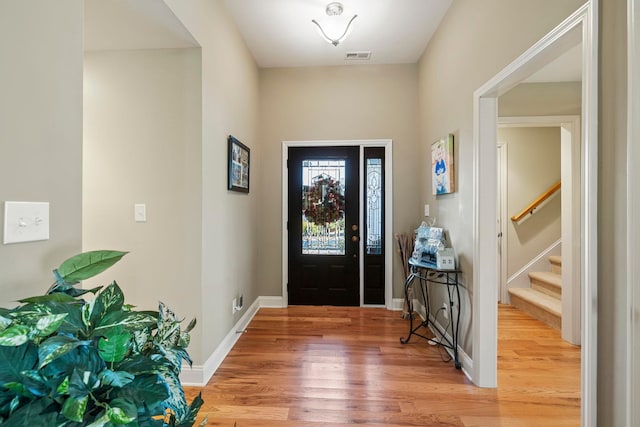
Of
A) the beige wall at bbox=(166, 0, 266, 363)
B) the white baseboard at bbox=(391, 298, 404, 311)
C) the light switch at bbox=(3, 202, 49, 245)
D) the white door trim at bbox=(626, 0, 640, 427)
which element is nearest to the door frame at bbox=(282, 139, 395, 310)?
the white baseboard at bbox=(391, 298, 404, 311)

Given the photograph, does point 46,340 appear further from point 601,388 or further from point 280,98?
point 280,98

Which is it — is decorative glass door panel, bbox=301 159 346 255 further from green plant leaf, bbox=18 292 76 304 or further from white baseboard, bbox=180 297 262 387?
green plant leaf, bbox=18 292 76 304

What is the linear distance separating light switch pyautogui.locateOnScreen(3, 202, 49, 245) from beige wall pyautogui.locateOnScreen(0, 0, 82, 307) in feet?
0.06

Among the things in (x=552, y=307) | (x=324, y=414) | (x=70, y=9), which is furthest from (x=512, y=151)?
(x=70, y=9)

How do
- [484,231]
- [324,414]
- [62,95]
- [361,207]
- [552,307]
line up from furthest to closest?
1. [361,207]
2. [552,307]
3. [484,231]
4. [324,414]
5. [62,95]

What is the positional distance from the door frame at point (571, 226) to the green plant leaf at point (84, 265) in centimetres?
351

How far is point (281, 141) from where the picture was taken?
3.73 m

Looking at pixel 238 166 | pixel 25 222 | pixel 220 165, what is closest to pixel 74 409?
pixel 25 222

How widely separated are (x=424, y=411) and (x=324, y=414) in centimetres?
64

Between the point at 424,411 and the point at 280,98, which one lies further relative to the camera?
the point at 280,98

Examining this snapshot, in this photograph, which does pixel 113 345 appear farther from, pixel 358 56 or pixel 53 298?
pixel 358 56

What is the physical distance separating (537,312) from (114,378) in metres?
4.05

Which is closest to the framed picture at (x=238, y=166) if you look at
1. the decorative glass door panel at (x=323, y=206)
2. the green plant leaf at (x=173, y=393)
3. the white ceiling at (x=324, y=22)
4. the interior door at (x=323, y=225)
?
the interior door at (x=323, y=225)

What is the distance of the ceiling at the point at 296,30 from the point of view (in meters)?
1.79
